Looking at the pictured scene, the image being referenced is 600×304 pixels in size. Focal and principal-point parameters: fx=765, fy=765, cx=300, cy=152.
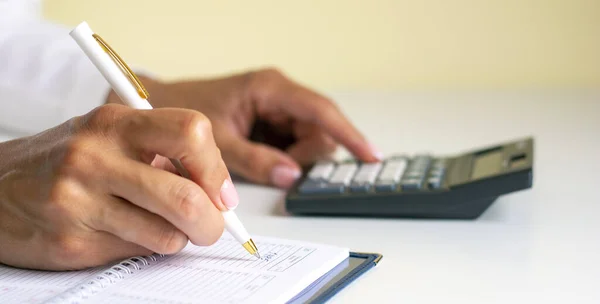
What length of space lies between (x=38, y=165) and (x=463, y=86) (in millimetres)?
1279

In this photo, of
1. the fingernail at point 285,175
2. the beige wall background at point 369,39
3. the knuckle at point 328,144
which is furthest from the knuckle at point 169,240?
the beige wall background at point 369,39

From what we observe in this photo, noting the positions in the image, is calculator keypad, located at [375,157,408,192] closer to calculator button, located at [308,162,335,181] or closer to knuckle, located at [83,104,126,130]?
calculator button, located at [308,162,335,181]

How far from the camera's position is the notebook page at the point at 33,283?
0.51m

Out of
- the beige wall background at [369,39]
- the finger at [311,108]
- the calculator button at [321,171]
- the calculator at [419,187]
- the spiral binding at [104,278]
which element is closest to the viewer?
the spiral binding at [104,278]

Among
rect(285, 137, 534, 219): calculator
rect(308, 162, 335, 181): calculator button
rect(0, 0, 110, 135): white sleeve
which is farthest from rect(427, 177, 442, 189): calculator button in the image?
rect(0, 0, 110, 135): white sleeve

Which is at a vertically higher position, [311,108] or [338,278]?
[311,108]

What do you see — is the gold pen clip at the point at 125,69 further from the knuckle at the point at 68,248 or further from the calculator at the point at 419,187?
the calculator at the point at 419,187

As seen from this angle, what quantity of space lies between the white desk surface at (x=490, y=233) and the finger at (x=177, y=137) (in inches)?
5.3

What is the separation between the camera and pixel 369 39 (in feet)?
5.69

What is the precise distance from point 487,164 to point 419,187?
9 centimetres

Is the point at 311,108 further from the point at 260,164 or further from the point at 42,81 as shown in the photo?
the point at 42,81

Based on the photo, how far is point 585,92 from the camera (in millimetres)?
1481

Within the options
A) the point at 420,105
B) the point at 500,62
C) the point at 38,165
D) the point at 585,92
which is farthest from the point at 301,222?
the point at 500,62

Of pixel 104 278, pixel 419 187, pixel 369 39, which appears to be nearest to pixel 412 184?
pixel 419 187
